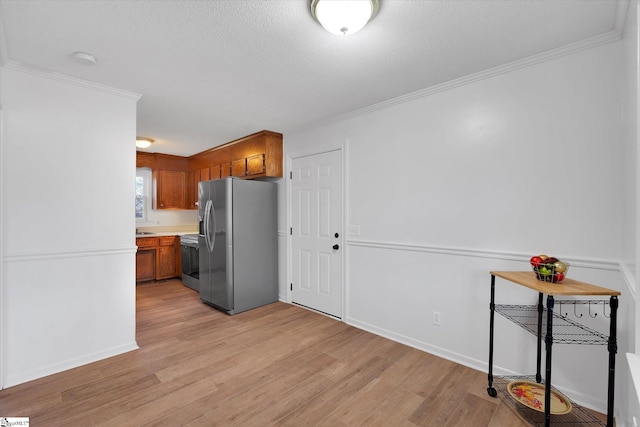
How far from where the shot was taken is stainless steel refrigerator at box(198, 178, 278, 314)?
3.70 meters

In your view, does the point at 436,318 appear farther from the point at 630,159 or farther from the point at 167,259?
the point at 167,259

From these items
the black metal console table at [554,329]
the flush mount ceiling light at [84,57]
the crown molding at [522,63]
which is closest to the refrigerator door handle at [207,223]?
the flush mount ceiling light at [84,57]

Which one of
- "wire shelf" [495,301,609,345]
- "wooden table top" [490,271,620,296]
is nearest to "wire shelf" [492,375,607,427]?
"wire shelf" [495,301,609,345]

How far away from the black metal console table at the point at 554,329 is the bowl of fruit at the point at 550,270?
0.13 ft

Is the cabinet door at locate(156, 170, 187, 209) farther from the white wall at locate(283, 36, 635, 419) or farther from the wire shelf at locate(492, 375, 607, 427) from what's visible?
the wire shelf at locate(492, 375, 607, 427)

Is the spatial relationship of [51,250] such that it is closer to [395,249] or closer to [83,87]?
[83,87]

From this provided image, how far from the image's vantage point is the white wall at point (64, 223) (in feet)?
7.16

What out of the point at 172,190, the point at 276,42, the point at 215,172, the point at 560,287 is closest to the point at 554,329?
the point at 560,287

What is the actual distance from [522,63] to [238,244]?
3423 mm

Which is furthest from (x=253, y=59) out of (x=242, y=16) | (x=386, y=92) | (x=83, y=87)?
(x=83, y=87)

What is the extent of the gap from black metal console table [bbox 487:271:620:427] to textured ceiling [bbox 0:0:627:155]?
5.14 feet

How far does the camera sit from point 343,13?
155cm

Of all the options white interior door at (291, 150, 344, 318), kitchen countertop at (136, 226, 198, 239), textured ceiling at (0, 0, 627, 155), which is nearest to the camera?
textured ceiling at (0, 0, 627, 155)

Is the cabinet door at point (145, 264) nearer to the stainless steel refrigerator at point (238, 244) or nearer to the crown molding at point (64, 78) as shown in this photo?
the stainless steel refrigerator at point (238, 244)
